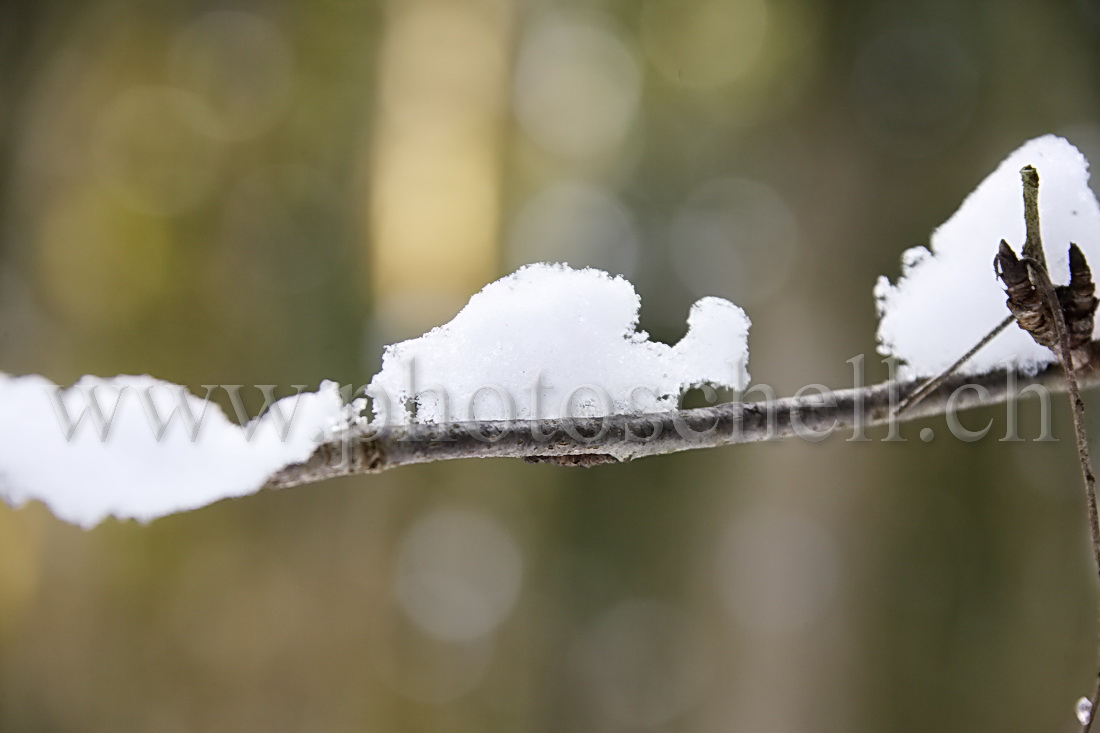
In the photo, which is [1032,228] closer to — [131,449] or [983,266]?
[983,266]

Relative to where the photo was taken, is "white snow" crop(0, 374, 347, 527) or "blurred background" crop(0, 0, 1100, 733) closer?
"white snow" crop(0, 374, 347, 527)

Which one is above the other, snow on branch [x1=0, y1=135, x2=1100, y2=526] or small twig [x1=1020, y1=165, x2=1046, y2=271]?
small twig [x1=1020, y1=165, x2=1046, y2=271]

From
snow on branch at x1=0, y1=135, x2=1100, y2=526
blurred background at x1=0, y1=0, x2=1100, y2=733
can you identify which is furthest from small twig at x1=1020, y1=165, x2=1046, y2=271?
blurred background at x1=0, y1=0, x2=1100, y2=733

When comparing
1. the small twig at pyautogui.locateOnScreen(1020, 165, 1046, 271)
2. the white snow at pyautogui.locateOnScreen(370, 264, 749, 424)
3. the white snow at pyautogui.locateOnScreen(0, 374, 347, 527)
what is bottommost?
the white snow at pyautogui.locateOnScreen(0, 374, 347, 527)

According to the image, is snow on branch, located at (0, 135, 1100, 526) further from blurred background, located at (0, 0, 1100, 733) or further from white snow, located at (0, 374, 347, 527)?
blurred background, located at (0, 0, 1100, 733)

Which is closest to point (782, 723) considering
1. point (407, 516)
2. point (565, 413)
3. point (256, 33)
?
point (407, 516)

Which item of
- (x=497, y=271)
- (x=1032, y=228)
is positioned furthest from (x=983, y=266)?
(x=497, y=271)

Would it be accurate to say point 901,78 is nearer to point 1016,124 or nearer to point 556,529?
point 1016,124

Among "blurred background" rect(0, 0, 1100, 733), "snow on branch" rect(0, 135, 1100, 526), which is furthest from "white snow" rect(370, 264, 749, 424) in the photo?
"blurred background" rect(0, 0, 1100, 733)
